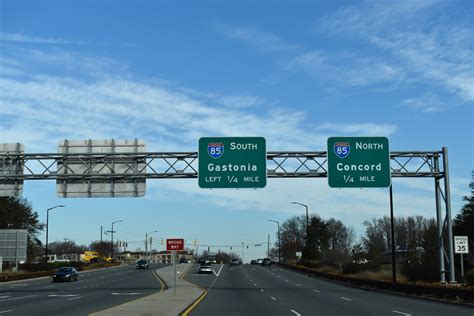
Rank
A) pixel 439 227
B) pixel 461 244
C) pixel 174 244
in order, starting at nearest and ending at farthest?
1. pixel 461 244
2. pixel 174 244
3. pixel 439 227

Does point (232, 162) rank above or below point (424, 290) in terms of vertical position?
above

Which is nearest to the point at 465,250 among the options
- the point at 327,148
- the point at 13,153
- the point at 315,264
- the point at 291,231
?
the point at 327,148

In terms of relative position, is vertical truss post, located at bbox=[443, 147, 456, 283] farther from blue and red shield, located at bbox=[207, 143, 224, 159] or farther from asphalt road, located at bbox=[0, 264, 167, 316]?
asphalt road, located at bbox=[0, 264, 167, 316]

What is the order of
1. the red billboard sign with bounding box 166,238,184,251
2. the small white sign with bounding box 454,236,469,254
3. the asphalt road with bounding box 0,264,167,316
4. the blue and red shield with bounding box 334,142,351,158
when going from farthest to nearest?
the blue and red shield with bounding box 334,142,351,158
the red billboard sign with bounding box 166,238,184,251
the small white sign with bounding box 454,236,469,254
the asphalt road with bounding box 0,264,167,316

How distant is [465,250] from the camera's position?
29.9m

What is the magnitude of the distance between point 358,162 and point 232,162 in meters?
7.13

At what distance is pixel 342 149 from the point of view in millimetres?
30812

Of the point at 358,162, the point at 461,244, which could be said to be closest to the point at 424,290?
the point at 461,244

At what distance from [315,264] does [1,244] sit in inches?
1745

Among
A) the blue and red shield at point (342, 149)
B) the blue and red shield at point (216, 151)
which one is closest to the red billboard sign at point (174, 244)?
the blue and red shield at point (216, 151)

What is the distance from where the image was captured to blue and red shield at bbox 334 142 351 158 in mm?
30781

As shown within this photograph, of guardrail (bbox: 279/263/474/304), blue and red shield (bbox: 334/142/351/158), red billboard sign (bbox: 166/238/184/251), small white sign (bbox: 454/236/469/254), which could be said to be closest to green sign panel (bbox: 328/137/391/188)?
blue and red shield (bbox: 334/142/351/158)

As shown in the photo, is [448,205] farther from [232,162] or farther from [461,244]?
[232,162]

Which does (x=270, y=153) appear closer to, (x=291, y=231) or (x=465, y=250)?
(x=465, y=250)
